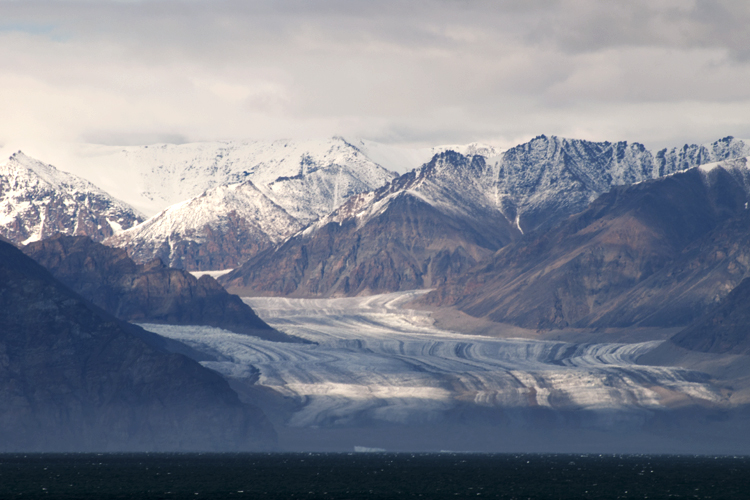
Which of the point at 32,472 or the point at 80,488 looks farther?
the point at 32,472

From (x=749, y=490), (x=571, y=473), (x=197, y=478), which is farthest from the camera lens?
(x=571, y=473)

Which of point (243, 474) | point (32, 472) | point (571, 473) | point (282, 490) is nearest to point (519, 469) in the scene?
point (571, 473)

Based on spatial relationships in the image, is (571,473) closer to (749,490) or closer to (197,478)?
(749,490)

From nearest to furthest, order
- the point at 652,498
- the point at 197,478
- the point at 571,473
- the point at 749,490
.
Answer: the point at 652,498, the point at 749,490, the point at 197,478, the point at 571,473

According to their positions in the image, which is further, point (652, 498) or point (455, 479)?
point (455, 479)

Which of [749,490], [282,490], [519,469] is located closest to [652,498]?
[749,490]

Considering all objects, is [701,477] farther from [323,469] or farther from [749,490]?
[323,469]
